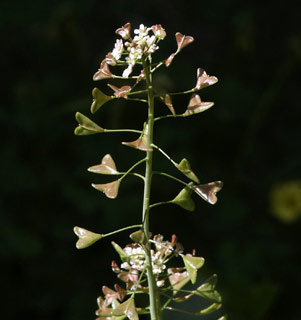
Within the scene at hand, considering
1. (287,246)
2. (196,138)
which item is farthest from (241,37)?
(287,246)

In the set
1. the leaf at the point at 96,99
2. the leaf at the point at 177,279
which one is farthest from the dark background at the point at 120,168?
the leaf at the point at 96,99

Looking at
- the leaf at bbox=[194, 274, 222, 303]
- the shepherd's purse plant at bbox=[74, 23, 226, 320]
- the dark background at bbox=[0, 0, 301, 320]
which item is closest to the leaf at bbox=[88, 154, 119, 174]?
the shepherd's purse plant at bbox=[74, 23, 226, 320]

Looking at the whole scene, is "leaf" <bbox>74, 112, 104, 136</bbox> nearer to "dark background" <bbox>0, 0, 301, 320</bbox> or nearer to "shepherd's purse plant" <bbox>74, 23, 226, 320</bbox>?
"shepherd's purse plant" <bbox>74, 23, 226, 320</bbox>

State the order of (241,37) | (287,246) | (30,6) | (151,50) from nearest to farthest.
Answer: (151,50) < (287,246) < (30,6) < (241,37)

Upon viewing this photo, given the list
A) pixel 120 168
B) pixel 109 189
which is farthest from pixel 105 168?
pixel 120 168

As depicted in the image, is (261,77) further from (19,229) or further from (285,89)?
(19,229)

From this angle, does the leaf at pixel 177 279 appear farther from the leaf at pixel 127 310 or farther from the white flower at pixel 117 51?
the white flower at pixel 117 51

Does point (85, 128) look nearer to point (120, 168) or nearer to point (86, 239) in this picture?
point (86, 239)
